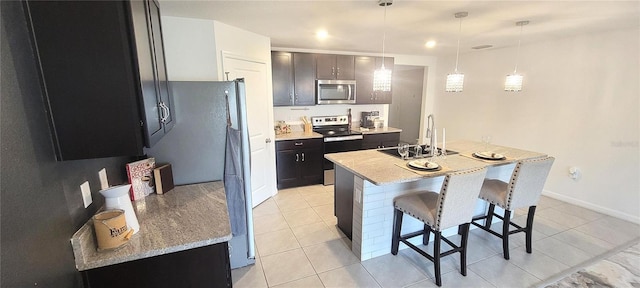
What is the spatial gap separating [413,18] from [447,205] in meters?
1.77

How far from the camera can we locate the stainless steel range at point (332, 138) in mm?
4387

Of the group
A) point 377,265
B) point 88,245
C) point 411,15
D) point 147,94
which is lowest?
point 377,265

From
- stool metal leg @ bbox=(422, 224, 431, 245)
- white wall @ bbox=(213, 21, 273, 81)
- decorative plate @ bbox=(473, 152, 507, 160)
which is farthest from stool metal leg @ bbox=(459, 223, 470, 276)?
white wall @ bbox=(213, 21, 273, 81)

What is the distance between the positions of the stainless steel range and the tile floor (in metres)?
1.07

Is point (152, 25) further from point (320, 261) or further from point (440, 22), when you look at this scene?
point (440, 22)

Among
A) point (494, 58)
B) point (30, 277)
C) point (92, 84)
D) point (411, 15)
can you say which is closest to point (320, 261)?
point (30, 277)

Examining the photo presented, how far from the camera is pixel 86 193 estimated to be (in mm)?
1340

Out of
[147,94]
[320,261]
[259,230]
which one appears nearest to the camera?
[147,94]

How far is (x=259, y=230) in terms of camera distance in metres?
3.05

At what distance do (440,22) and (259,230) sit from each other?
2.95m

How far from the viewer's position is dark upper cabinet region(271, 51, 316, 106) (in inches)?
162

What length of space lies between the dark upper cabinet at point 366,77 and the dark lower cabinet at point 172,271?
381cm

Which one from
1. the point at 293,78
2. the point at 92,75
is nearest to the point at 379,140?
the point at 293,78

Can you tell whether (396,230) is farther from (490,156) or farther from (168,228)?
(168,228)
